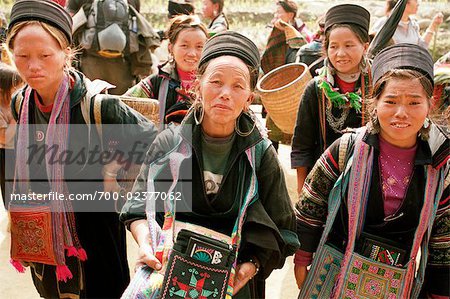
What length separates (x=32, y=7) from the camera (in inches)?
84.3

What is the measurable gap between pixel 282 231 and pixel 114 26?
323 cm

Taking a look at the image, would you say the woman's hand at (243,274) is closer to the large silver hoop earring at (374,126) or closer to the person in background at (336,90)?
the large silver hoop earring at (374,126)

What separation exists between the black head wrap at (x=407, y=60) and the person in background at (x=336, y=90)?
0.79m

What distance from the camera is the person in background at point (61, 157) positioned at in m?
2.15

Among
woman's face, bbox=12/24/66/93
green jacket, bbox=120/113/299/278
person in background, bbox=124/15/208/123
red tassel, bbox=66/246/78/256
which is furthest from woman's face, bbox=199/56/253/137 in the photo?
person in background, bbox=124/15/208/123

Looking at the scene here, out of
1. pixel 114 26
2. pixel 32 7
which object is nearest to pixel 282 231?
pixel 32 7

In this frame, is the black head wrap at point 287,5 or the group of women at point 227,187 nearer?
the group of women at point 227,187

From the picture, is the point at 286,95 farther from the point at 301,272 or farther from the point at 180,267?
the point at 180,267

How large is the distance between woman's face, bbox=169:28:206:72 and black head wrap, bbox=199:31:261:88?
113 cm

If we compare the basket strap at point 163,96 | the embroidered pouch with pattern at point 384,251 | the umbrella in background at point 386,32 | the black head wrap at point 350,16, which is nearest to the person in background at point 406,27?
the umbrella in background at point 386,32

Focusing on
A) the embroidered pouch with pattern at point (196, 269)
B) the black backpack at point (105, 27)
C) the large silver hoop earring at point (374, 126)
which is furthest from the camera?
the black backpack at point (105, 27)

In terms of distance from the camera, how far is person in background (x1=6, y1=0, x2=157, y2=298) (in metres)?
2.15

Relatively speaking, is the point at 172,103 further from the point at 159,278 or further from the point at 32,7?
the point at 159,278

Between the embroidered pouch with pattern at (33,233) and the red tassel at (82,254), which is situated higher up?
the embroidered pouch with pattern at (33,233)
